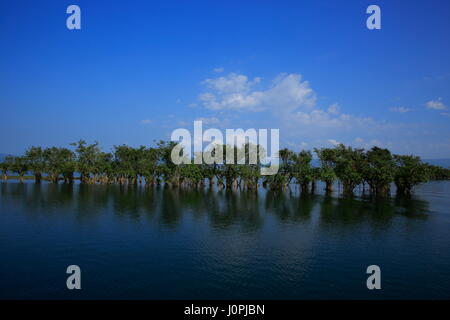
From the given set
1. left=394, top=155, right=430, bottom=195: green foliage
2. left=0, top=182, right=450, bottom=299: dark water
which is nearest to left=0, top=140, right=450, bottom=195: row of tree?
left=394, top=155, right=430, bottom=195: green foliage

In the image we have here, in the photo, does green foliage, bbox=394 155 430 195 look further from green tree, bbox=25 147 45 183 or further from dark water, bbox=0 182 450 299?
green tree, bbox=25 147 45 183

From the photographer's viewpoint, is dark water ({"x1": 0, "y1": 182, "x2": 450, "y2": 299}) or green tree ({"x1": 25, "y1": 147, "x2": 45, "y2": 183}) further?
green tree ({"x1": 25, "y1": 147, "x2": 45, "y2": 183})

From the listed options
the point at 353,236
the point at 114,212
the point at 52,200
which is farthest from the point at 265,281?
the point at 52,200

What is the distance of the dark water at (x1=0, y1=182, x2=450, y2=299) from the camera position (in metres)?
17.7

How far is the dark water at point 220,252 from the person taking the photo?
→ 1767 cm

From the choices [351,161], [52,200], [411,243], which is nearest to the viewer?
[411,243]

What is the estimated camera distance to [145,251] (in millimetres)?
24484

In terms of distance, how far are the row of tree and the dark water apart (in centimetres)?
2506

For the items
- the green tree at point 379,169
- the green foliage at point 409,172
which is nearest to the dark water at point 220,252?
the green tree at point 379,169

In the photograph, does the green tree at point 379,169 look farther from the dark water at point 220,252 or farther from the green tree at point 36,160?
the green tree at point 36,160

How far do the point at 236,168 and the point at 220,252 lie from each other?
52147 mm

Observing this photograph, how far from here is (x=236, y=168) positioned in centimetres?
7600

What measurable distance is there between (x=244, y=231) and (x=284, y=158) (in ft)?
153
